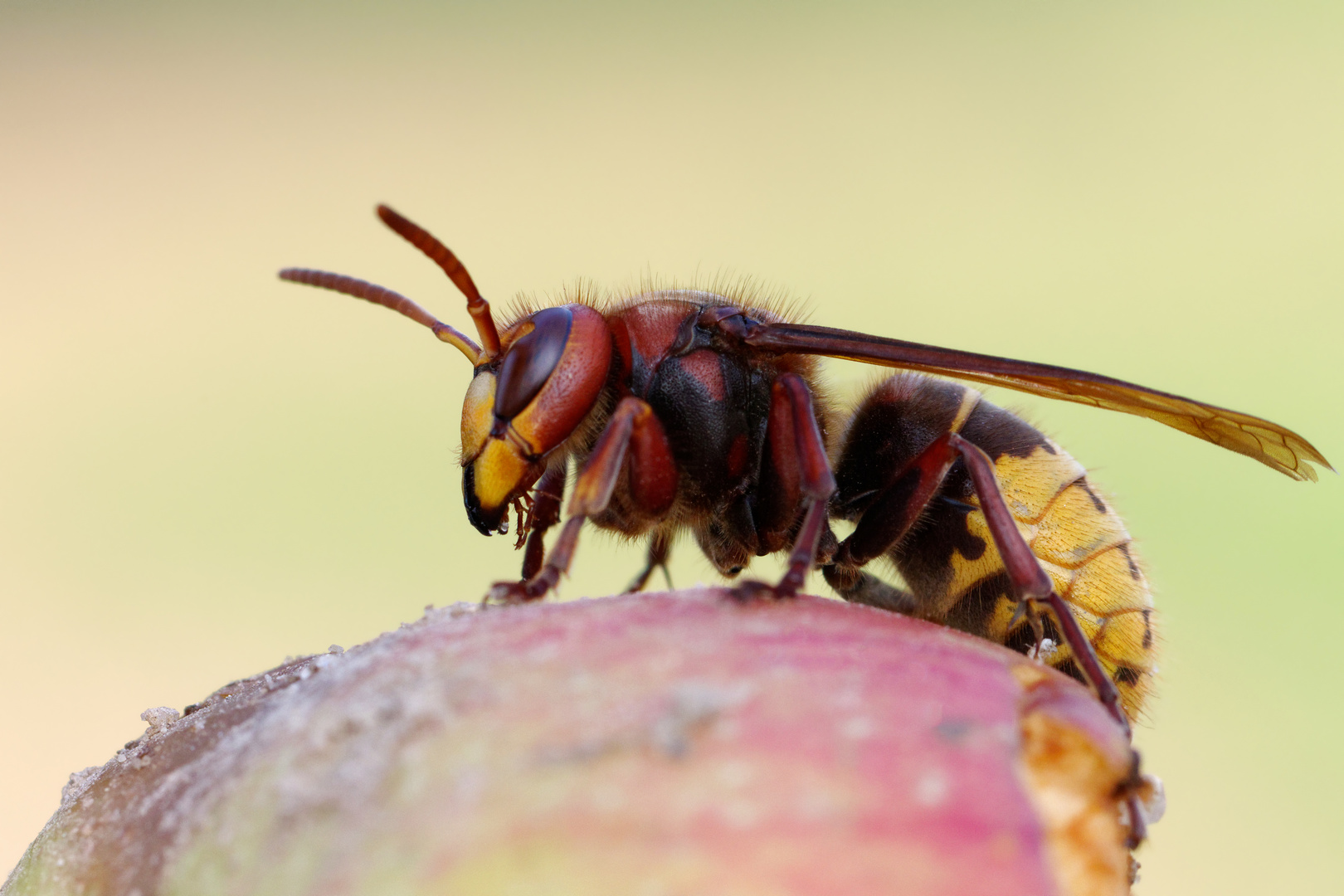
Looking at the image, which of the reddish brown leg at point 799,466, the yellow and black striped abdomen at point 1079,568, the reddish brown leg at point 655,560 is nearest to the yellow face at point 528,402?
the reddish brown leg at point 799,466

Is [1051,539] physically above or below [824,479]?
below

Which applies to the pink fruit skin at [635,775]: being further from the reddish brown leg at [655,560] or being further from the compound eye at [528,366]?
the reddish brown leg at [655,560]

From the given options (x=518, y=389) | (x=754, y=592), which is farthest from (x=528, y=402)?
(x=754, y=592)

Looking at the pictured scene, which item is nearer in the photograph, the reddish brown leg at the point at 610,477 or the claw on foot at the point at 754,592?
the claw on foot at the point at 754,592

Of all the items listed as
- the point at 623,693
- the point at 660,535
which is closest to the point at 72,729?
the point at 660,535

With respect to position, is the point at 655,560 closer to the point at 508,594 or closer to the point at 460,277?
the point at 460,277

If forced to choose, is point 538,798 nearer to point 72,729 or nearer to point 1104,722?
point 1104,722
